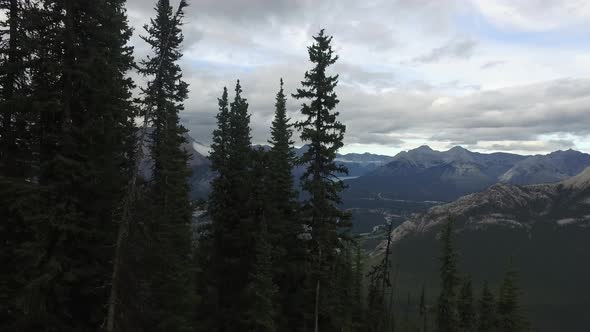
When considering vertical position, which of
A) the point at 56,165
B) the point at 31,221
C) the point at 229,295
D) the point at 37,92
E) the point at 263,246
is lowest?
the point at 229,295

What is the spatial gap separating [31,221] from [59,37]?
662cm

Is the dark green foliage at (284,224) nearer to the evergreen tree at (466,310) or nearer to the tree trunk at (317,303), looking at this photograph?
the tree trunk at (317,303)

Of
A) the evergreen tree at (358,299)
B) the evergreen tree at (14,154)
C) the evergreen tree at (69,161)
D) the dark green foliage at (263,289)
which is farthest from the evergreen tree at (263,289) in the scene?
the evergreen tree at (358,299)

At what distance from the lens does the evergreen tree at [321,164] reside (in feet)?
79.9

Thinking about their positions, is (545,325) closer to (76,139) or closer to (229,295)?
(229,295)

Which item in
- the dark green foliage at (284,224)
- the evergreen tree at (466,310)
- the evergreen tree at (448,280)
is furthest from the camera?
the evergreen tree at (466,310)

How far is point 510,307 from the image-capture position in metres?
52.9

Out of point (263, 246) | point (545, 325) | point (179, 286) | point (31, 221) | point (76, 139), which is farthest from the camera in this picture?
point (545, 325)

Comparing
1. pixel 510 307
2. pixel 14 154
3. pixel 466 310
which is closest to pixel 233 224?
pixel 14 154

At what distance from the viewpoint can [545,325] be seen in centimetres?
18525

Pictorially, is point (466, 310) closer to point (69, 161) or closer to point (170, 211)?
point (170, 211)

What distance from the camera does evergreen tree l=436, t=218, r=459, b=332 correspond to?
169ft

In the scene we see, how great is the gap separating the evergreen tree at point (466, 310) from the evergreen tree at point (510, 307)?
6.36 meters

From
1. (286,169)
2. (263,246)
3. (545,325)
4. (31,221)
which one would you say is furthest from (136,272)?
(545,325)
